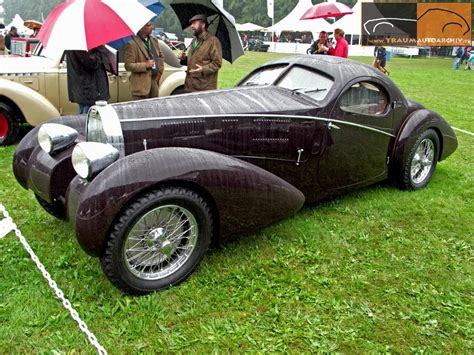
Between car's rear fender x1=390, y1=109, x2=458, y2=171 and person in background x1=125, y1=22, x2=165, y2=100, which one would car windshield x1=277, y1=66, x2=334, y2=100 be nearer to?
car's rear fender x1=390, y1=109, x2=458, y2=171

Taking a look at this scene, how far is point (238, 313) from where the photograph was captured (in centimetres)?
278

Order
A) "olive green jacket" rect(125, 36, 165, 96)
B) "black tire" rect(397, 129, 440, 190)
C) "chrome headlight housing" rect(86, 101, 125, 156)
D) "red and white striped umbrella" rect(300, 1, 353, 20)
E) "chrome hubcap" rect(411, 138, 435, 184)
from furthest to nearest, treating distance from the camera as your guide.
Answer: "red and white striped umbrella" rect(300, 1, 353, 20) < "olive green jacket" rect(125, 36, 165, 96) < "chrome hubcap" rect(411, 138, 435, 184) < "black tire" rect(397, 129, 440, 190) < "chrome headlight housing" rect(86, 101, 125, 156)

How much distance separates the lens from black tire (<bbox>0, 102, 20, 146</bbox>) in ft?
19.9

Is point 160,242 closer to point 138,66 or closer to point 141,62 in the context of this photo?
point 138,66

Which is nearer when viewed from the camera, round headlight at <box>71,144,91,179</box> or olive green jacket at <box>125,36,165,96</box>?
round headlight at <box>71,144,91,179</box>

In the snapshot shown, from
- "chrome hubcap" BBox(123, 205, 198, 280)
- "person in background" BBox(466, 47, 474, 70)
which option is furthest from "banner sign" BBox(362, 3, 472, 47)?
"chrome hubcap" BBox(123, 205, 198, 280)

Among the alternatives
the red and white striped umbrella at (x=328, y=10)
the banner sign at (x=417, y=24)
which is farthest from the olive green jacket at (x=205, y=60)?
the banner sign at (x=417, y=24)

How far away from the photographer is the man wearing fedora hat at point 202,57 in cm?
551

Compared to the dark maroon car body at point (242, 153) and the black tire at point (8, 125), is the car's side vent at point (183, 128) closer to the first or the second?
the dark maroon car body at point (242, 153)

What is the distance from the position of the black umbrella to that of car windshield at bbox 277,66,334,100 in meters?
1.92

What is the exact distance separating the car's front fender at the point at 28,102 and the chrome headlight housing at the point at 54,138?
9.65ft

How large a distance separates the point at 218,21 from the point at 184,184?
3775mm

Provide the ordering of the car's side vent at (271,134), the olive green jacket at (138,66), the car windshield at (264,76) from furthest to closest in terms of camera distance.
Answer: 1. the olive green jacket at (138,66)
2. the car windshield at (264,76)
3. the car's side vent at (271,134)

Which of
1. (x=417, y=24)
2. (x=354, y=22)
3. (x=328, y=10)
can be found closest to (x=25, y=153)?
(x=328, y=10)
